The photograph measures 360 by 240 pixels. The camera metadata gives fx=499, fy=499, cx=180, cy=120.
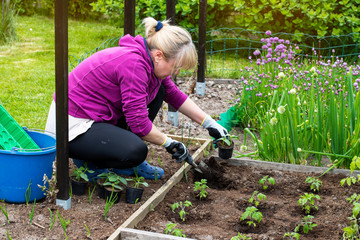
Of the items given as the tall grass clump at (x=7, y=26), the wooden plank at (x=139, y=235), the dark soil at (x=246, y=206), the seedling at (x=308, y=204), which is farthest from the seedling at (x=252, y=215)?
the tall grass clump at (x=7, y=26)

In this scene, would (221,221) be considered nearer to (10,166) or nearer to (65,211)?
(65,211)

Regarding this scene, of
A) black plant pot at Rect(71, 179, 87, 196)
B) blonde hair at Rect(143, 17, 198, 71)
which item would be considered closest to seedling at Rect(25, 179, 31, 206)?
black plant pot at Rect(71, 179, 87, 196)

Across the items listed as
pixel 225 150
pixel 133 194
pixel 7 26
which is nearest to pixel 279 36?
pixel 7 26

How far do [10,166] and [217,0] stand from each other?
5268 millimetres

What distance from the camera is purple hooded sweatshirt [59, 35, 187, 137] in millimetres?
2754

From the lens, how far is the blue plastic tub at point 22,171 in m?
2.56

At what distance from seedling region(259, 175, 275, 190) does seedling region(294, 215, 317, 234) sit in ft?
1.21

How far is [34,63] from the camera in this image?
645 centimetres

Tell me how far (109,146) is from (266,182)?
1.02 metres

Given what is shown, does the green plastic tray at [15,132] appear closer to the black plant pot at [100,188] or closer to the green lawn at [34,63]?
the black plant pot at [100,188]

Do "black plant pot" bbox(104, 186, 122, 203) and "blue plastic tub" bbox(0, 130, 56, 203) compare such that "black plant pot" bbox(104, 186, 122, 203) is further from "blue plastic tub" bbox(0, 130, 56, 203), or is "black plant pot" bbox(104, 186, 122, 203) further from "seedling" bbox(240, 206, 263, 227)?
"seedling" bbox(240, 206, 263, 227)

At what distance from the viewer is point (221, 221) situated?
2.62 metres

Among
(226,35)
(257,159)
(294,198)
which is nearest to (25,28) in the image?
(226,35)

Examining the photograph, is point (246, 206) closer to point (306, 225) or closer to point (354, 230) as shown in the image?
point (306, 225)
